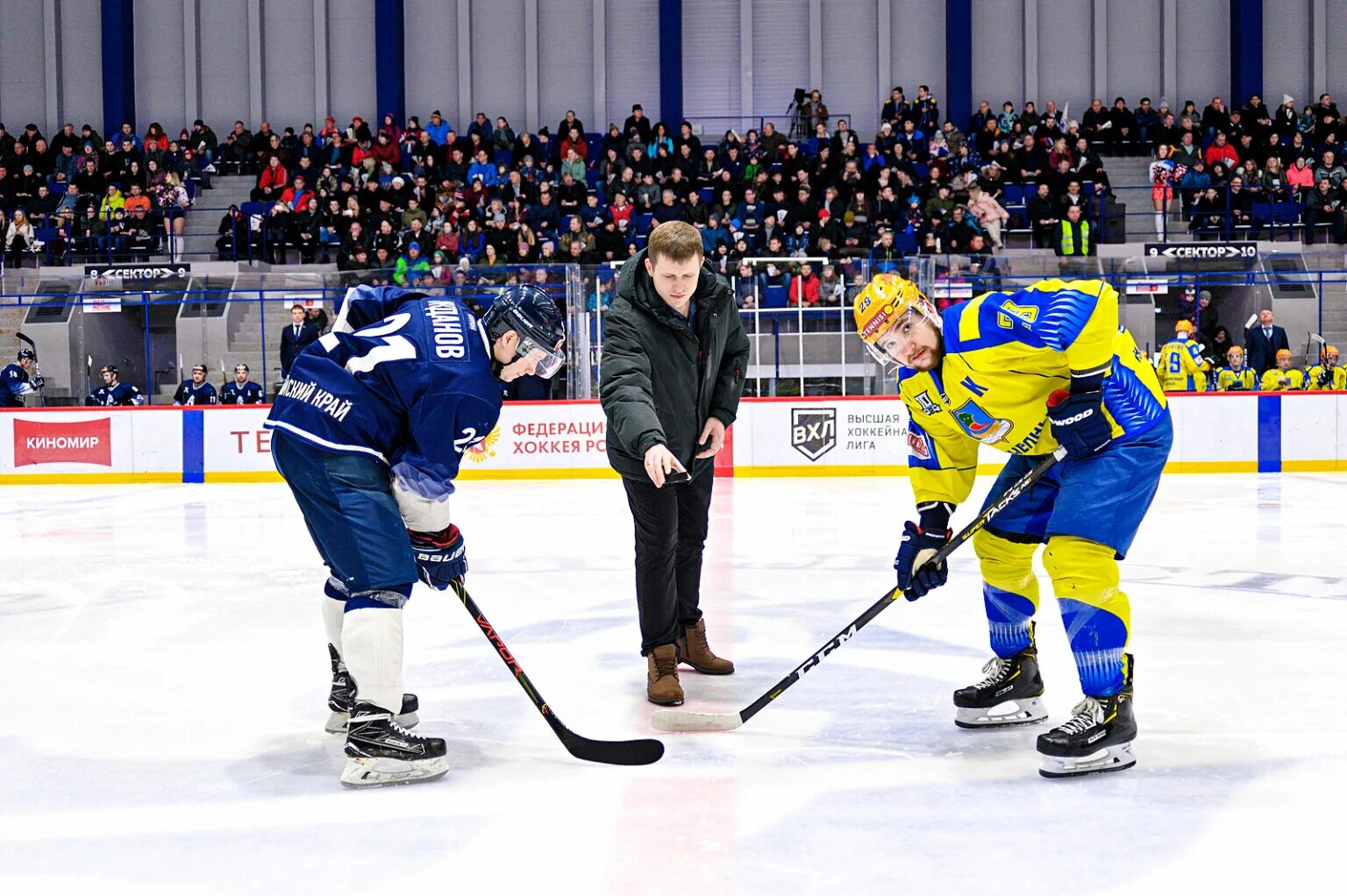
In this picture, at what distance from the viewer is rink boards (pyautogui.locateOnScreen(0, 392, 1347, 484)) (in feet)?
38.4

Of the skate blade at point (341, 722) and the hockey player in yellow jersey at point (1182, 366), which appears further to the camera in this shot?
the hockey player in yellow jersey at point (1182, 366)

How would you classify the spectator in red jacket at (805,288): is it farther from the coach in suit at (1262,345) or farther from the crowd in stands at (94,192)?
the crowd in stands at (94,192)

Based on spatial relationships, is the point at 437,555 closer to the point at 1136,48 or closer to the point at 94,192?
the point at 94,192

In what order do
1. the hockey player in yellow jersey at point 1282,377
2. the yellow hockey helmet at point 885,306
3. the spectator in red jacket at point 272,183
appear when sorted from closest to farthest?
the yellow hockey helmet at point 885,306 → the hockey player in yellow jersey at point 1282,377 → the spectator in red jacket at point 272,183

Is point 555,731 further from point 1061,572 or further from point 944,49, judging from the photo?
point 944,49

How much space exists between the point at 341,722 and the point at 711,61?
66.7ft

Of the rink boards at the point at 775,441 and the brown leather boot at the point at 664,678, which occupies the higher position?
the rink boards at the point at 775,441

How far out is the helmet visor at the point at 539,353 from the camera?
10.2 feet

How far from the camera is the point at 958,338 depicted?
3.29 meters

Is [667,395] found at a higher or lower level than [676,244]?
lower

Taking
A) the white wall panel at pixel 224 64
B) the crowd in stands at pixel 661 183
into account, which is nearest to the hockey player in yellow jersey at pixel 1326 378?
the crowd in stands at pixel 661 183

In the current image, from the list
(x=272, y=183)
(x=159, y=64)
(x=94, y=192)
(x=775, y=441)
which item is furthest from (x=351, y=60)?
(x=775, y=441)

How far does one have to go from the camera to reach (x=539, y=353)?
3.13 m

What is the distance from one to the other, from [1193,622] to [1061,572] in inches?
84.7
